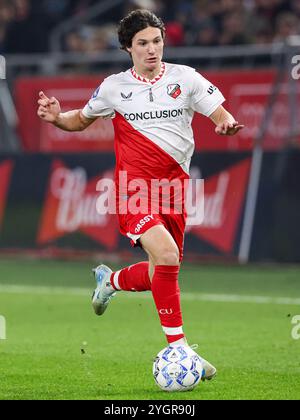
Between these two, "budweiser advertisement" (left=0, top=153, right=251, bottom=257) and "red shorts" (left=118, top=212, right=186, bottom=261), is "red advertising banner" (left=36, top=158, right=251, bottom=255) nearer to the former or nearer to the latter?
"budweiser advertisement" (left=0, top=153, right=251, bottom=257)

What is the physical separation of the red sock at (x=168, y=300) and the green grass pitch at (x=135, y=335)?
41 cm

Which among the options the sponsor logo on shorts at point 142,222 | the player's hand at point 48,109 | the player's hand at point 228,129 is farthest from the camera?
the player's hand at point 48,109

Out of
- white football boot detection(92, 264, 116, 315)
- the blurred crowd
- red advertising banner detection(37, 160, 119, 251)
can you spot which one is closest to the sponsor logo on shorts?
white football boot detection(92, 264, 116, 315)

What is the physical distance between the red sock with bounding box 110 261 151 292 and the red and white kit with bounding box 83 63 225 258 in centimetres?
46

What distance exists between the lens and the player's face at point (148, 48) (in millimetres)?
8742

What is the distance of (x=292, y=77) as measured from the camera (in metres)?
16.5

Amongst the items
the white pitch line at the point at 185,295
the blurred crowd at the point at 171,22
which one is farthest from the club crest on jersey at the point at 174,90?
the blurred crowd at the point at 171,22

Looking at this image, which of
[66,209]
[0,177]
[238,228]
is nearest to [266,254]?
[238,228]

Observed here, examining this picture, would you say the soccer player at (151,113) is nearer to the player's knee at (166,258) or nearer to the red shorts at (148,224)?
the red shorts at (148,224)

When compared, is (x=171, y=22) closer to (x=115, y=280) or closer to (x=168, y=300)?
(x=115, y=280)

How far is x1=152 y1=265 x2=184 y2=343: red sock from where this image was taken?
8.16 meters
